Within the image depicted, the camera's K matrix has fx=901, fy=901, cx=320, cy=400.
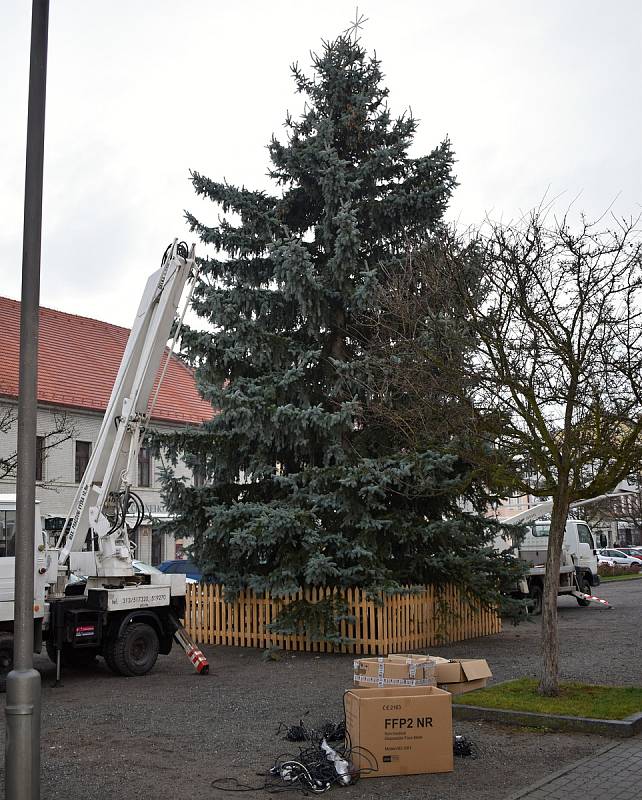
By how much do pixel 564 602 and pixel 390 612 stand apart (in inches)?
607

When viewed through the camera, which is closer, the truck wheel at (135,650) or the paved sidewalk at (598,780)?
the paved sidewalk at (598,780)

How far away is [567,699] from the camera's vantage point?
33.7 ft

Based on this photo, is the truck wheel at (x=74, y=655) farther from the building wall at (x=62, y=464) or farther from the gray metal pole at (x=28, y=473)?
the building wall at (x=62, y=464)

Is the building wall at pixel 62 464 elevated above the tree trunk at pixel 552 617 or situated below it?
above

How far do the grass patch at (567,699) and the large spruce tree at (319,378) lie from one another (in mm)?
4588

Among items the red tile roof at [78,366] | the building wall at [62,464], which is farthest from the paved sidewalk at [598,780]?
the red tile roof at [78,366]

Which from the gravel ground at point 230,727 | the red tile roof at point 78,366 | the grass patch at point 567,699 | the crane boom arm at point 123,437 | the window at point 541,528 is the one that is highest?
the red tile roof at point 78,366

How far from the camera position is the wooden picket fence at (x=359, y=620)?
1566cm

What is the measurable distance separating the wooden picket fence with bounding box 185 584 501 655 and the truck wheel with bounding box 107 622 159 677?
8.85 feet

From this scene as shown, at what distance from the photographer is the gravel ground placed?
24.3 feet

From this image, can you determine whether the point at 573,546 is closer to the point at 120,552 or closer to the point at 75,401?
the point at 120,552

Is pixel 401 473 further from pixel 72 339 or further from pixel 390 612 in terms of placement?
pixel 72 339

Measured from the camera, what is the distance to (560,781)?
7293mm

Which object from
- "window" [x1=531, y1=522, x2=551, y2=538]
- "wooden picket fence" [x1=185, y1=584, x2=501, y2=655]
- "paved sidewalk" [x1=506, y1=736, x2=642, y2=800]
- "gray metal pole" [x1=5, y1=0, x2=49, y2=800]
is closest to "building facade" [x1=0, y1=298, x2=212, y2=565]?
"window" [x1=531, y1=522, x2=551, y2=538]
